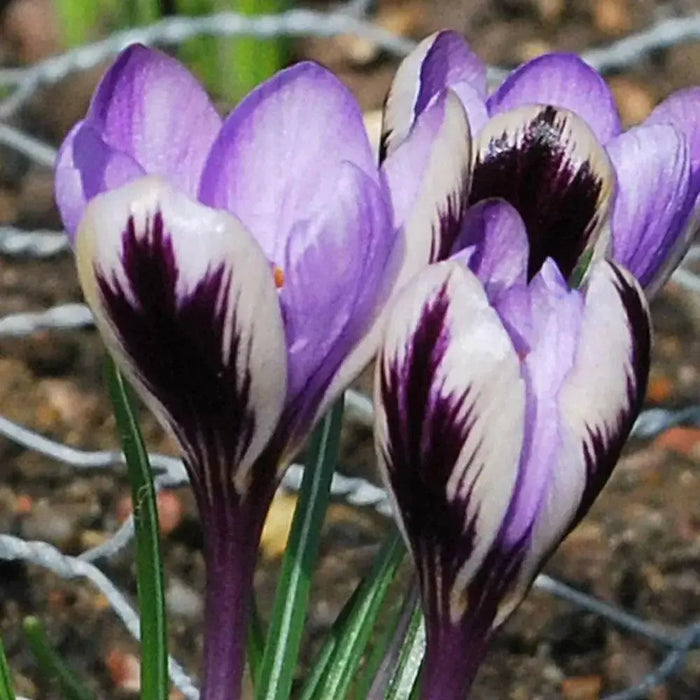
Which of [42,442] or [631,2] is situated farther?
[631,2]

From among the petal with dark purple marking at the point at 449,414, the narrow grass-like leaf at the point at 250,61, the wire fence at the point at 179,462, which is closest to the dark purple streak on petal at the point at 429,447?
the petal with dark purple marking at the point at 449,414

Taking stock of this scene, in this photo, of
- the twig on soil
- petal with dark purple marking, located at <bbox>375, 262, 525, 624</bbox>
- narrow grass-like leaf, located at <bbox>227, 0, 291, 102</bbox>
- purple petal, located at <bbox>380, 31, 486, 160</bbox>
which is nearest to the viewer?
petal with dark purple marking, located at <bbox>375, 262, 525, 624</bbox>

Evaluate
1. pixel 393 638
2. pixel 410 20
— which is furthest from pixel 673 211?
pixel 410 20

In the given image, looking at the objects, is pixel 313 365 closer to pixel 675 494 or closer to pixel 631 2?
pixel 675 494

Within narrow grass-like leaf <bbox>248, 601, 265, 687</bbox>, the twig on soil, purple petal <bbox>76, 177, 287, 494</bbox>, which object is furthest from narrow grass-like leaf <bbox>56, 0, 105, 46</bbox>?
purple petal <bbox>76, 177, 287, 494</bbox>

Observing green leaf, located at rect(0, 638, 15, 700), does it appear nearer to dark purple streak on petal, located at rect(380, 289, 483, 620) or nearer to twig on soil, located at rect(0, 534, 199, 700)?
dark purple streak on petal, located at rect(380, 289, 483, 620)

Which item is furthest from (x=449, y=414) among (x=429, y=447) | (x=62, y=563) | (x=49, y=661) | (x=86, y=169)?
(x=62, y=563)
